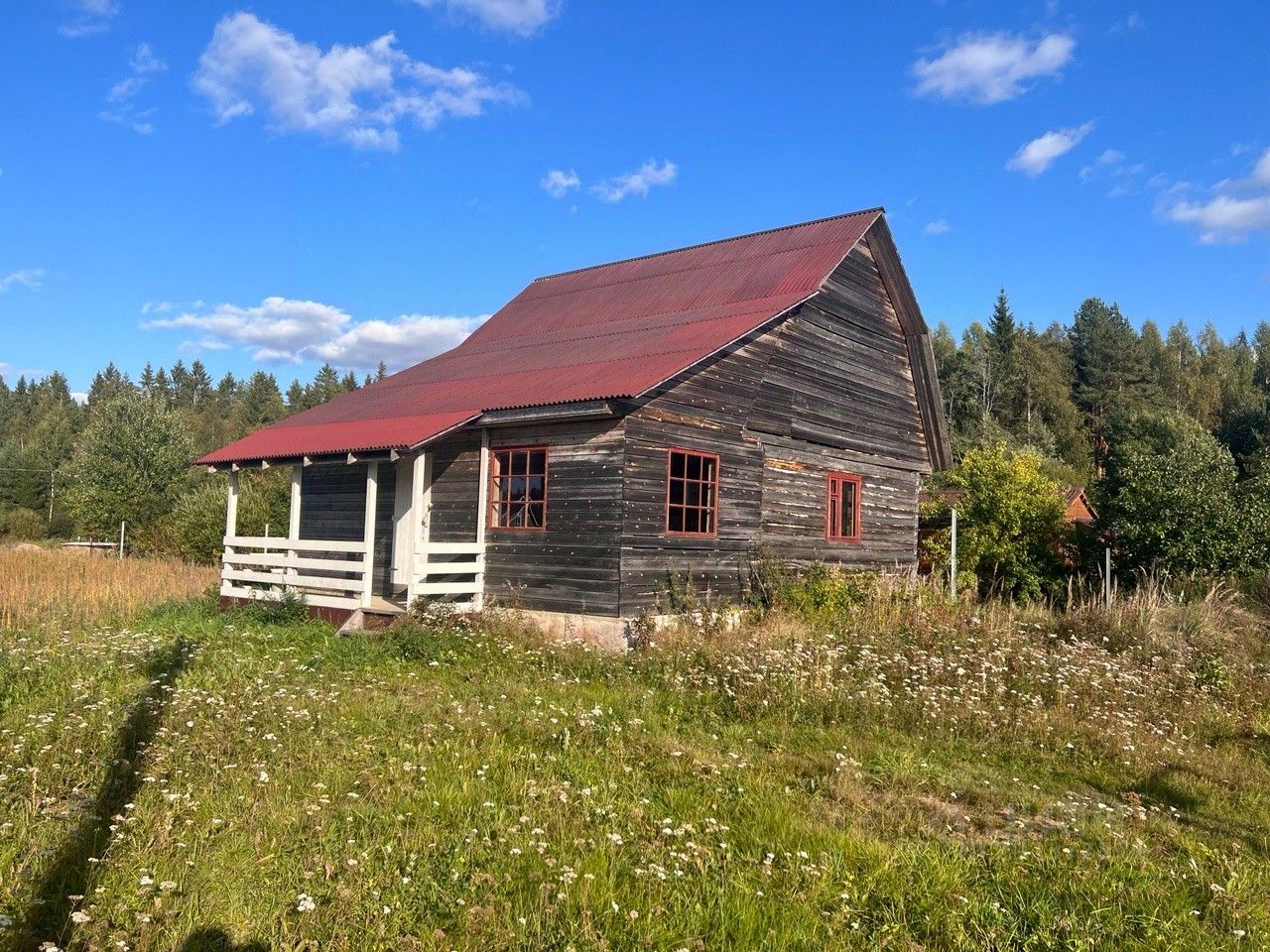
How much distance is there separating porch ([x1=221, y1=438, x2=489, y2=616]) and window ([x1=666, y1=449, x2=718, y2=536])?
A: 119 inches

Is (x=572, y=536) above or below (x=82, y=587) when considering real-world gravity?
above

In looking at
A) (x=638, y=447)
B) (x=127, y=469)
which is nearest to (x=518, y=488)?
(x=638, y=447)

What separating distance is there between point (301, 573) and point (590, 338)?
7159 millimetres

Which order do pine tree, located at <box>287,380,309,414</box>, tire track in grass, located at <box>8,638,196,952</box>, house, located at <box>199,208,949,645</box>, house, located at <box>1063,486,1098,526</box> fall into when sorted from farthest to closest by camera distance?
pine tree, located at <box>287,380,309,414</box> < house, located at <box>1063,486,1098,526</box> < house, located at <box>199,208,949,645</box> < tire track in grass, located at <box>8,638,196,952</box>

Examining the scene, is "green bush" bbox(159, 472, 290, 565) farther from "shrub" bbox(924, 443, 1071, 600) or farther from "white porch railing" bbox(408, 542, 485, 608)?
"shrub" bbox(924, 443, 1071, 600)

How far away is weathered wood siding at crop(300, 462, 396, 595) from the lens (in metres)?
16.9

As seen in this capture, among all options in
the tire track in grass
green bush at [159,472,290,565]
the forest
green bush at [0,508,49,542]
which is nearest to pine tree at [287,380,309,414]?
the forest

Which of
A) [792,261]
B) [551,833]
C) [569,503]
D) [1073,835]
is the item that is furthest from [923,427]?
[551,833]

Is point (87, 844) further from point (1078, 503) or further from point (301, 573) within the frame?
point (1078, 503)

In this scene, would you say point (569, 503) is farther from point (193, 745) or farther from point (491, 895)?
point (491, 895)

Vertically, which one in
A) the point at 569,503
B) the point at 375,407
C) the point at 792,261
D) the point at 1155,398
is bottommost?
→ the point at 569,503

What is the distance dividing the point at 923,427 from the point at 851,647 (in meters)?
10.8

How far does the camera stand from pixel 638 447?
1362cm

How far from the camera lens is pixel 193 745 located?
6.76 metres
